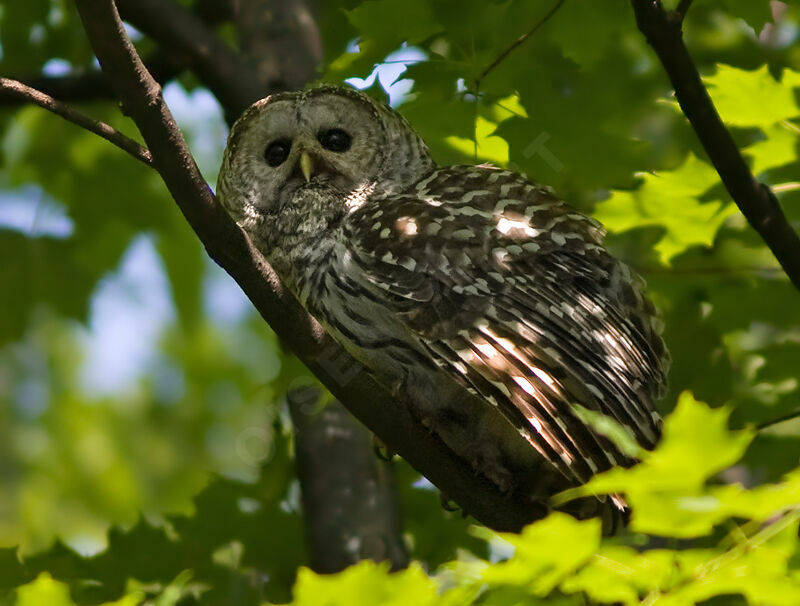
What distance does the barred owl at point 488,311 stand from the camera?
9.62 feet

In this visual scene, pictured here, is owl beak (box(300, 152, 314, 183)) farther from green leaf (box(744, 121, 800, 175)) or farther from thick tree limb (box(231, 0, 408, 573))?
green leaf (box(744, 121, 800, 175))

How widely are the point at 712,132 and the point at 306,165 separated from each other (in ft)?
5.12

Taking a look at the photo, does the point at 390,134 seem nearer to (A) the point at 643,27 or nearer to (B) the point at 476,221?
(B) the point at 476,221

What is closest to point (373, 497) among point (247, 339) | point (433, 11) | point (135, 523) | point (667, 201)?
point (135, 523)

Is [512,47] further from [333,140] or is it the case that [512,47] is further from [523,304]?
[333,140]

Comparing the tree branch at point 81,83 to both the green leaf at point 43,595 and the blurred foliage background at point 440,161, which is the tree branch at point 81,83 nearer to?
the blurred foliage background at point 440,161

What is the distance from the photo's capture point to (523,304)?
3.14 m

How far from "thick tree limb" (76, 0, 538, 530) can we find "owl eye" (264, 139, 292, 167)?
55.1 inches

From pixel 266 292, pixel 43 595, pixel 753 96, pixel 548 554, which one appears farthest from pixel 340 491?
pixel 548 554

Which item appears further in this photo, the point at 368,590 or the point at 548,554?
the point at 368,590

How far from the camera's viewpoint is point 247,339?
23.1 feet

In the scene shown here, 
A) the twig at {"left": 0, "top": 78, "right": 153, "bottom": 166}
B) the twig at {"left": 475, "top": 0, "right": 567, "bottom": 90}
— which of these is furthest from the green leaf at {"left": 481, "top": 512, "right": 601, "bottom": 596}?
the twig at {"left": 475, "top": 0, "right": 567, "bottom": 90}

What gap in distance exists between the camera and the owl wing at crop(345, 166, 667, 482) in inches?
114

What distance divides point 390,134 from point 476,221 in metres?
0.87
